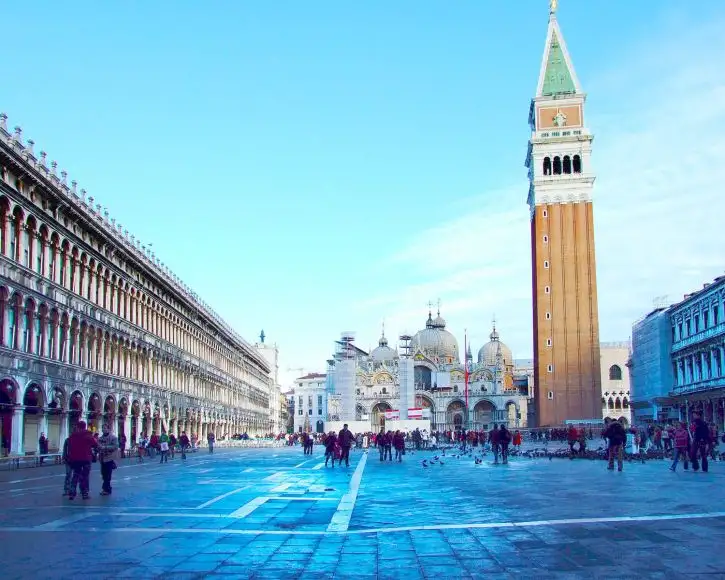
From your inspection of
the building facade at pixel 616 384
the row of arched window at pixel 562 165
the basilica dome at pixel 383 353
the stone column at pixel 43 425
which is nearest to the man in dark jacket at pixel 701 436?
the stone column at pixel 43 425

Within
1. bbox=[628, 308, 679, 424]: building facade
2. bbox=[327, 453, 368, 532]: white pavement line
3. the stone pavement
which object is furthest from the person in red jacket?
bbox=[628, 308, 679, 424]: building facade

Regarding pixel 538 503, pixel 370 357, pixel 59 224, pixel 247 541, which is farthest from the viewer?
pixel 370 357

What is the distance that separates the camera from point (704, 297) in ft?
183

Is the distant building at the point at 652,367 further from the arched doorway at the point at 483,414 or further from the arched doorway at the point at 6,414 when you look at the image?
the arched doorway at the point at 6,414

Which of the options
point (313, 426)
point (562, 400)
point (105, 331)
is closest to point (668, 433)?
point (105, 331)

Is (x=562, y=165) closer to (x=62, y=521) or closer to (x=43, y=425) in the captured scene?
(x=43, y=425)

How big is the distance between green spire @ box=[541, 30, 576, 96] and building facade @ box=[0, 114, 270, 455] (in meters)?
41.7

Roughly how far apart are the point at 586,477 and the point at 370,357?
101 metres

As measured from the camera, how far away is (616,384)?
107188 millimetres

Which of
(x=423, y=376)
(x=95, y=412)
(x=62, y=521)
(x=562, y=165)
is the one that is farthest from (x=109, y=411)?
(x=423, y=376)

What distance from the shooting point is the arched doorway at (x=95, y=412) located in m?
39.5

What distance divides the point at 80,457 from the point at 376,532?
725 cm

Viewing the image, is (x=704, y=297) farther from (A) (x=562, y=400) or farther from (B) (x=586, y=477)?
(B) (x=586, y=477)

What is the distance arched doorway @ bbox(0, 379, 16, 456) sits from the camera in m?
30.6
